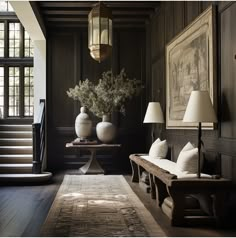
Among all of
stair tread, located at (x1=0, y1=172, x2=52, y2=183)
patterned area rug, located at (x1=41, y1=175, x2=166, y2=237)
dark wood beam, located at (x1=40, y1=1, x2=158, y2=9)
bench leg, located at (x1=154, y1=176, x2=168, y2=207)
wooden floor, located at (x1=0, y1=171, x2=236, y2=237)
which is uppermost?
dark wood beam, located at (x1=40, y1=1, x2=158, y2=9)

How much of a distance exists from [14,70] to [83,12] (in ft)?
9.07

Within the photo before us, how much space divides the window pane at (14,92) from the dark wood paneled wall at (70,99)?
1305 mm

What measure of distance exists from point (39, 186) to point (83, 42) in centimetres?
380

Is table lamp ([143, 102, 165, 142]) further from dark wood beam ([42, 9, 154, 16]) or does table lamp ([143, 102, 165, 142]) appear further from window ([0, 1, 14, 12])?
window ([0, 1, 14, 12])

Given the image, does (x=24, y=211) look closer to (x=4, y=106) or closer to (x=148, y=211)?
(x=148, y=211)

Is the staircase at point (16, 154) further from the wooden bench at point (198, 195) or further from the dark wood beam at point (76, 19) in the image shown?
the wooden bench at point (198, 195)

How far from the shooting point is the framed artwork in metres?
5.03

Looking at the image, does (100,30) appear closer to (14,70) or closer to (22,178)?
(22,178)

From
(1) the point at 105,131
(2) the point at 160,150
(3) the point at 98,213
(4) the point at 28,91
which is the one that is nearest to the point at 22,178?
(1) the point at 105,131

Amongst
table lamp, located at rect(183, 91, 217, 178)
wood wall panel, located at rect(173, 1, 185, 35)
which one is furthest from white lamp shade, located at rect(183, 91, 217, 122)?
wood wall panel, located at rect(173, 1, 185, 35)

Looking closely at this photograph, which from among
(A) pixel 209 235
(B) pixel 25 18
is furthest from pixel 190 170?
(B) pixel 25 18

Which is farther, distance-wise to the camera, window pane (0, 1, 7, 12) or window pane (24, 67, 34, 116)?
window pane (0, 1, 7, 12)

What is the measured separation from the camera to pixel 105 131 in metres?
8.80

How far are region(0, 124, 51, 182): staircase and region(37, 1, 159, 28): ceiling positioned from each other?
8.06 ft
